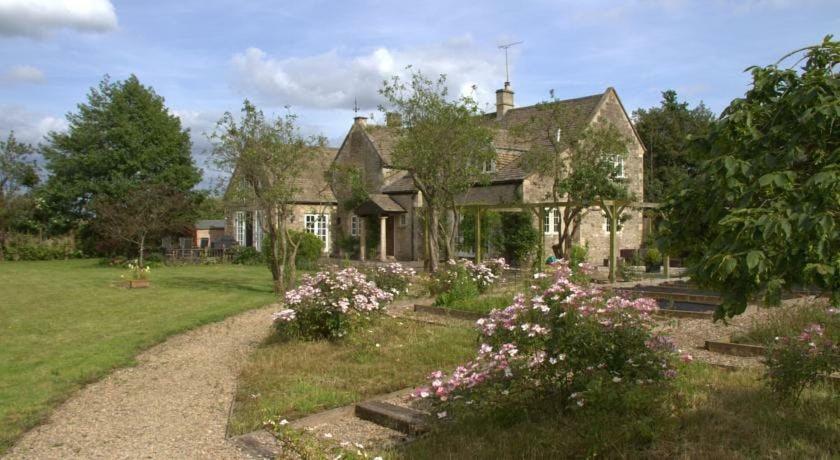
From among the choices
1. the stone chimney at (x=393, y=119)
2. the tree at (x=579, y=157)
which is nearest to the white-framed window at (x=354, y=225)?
the tree at (x=579, y=157)

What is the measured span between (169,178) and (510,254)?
1806 cm

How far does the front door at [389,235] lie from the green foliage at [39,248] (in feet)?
51.9

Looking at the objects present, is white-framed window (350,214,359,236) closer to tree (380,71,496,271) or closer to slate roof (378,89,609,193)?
slate roof (378,89,609,193)

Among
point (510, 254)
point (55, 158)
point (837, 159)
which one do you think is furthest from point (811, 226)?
point (55, 158)

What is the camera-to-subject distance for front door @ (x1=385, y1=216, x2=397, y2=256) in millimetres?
→ 33031

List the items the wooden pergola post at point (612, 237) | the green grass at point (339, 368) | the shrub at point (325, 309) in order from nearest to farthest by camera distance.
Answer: the green grass at point (339, 368) < the shrub at point (325, 309) < the wooden pergola post at point (612, 237)

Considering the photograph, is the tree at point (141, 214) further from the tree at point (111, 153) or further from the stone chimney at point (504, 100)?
the stone chimney at point (504, 100)

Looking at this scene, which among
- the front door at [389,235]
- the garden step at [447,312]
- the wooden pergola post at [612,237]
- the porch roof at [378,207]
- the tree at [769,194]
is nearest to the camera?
the tree at [769,194]

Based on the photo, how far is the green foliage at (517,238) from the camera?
26406mm

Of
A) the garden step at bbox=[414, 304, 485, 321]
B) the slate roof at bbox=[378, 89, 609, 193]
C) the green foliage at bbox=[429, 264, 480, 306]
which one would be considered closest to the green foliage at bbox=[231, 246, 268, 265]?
the slate roof at bbox=[378, 89, 609, 193]

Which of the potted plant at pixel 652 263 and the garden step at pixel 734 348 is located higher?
the potted plant at pixel 652 263

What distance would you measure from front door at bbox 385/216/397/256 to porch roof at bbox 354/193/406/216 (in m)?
1.02

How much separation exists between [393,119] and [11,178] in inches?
964

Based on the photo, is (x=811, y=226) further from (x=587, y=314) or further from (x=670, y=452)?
(x=587, y=314)
